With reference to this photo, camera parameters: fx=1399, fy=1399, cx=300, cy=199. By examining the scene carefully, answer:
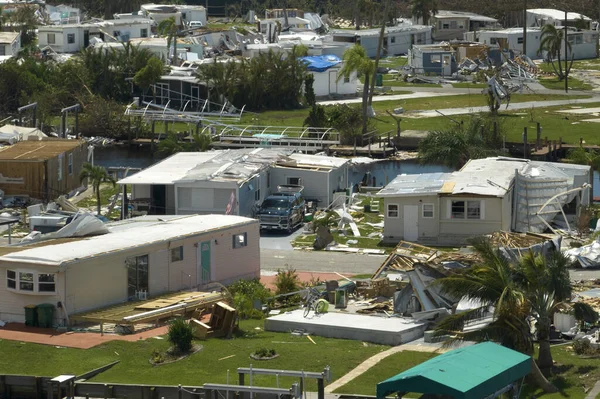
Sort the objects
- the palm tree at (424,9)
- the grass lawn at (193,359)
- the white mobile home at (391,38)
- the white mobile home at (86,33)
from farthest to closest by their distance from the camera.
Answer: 1. the palm tree at (424,9)
2. the white mobile home at (391,38)
3. the white mobile home at (86,33)
4. the grass lawn at (193,359)

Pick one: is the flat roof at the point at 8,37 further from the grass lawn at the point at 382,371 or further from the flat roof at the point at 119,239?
the grass lawn at the point at 382,371

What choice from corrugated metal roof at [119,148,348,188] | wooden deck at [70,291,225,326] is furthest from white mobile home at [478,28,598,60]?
wooden deck at [70,291,225,326]

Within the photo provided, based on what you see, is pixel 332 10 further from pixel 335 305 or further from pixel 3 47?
pixel 335 305

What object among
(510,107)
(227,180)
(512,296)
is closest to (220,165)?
(227,180)

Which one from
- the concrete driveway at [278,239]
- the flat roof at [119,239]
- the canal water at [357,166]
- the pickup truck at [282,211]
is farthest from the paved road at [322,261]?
the canal water at [357,166]

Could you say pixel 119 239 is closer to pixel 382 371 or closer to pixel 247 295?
pixel 247 295

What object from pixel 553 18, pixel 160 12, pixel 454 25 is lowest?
pixel 454 25
